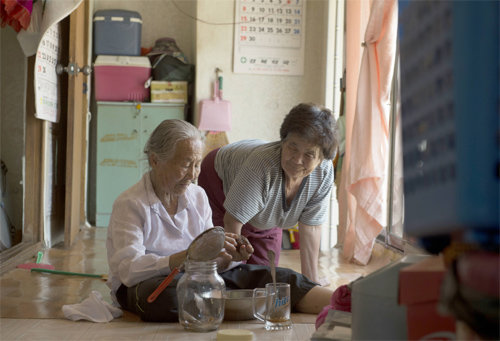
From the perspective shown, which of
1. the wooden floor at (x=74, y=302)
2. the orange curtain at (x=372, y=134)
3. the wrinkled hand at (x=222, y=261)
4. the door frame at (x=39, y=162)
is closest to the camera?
the wooden floor at (x=74, y=302)

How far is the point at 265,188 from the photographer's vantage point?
7.35 feet

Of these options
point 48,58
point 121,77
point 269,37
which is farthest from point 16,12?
point 269,37

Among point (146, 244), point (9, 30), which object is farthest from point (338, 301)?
point (9, 30)

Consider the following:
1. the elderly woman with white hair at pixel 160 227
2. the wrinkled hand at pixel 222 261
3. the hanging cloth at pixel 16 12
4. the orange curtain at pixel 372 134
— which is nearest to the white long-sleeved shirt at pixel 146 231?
the elderly woman with white hair at pixel 160 227

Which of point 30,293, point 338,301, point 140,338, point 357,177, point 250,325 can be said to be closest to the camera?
point 338,301

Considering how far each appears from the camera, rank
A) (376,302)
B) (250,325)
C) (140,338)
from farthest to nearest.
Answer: (250,325), (140,338), (376,302)

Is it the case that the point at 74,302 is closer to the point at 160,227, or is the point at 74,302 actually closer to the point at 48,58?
the point at 160,227

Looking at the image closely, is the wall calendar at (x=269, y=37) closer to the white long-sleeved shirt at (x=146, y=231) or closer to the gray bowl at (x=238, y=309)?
the white long-sleeved shirt at (x=146, y=231)

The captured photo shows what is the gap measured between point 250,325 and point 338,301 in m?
0.80

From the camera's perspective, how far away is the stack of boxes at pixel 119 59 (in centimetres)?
514

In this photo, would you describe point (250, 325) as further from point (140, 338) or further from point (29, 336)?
point (29, 336)

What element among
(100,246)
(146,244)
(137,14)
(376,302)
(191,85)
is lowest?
(100,246)

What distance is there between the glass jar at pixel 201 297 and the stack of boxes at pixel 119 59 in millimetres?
3554

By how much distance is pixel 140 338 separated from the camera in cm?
179
